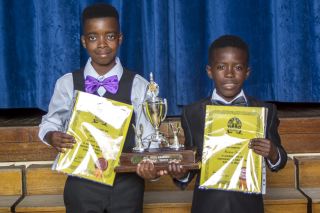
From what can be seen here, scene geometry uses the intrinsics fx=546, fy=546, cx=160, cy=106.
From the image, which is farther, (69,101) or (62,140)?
(69,101)

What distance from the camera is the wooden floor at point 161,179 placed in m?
2.18

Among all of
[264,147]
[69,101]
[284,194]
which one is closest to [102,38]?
[69,101]

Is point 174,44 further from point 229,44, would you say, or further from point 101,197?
point 101,197

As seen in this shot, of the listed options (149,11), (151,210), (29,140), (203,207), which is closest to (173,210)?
(151,210)

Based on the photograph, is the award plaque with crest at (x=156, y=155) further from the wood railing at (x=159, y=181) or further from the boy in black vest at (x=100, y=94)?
the wood railing at (x=159, y=181)

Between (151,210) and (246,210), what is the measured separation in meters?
0.56

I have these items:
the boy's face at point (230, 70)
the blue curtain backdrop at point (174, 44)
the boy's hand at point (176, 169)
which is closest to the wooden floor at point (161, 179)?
the blue curtain backdrop at point (174, 44)

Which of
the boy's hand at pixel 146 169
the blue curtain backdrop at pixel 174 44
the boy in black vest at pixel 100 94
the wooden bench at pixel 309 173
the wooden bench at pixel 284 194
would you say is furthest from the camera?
the blue curtain backdrop at pixel 174 44

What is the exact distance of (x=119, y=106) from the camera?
176 cm

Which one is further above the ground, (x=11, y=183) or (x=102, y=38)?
(x=102, y=38)

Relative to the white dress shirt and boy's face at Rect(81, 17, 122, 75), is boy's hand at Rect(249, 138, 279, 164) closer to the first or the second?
the white dress shirt

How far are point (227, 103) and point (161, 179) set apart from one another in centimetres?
69

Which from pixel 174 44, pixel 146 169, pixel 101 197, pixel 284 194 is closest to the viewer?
pixel 146 169

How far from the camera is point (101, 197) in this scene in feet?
5.83
